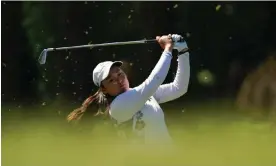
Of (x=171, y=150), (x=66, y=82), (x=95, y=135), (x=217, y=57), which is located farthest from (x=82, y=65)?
(x=171, y=150)

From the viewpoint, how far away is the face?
193 cm

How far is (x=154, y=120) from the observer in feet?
6.15

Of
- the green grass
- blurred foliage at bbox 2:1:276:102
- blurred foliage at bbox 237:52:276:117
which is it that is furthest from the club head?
blurred foliage at bbox 237:52:276:117

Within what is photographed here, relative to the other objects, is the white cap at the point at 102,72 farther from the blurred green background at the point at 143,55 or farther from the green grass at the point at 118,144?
the blurred green background at the point at 143,55

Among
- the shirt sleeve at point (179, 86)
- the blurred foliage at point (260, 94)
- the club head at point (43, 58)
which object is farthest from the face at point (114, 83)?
the blurred foliage at point (260, 94)

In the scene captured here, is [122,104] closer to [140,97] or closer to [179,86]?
[140,97]

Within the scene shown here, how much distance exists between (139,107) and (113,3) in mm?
2342

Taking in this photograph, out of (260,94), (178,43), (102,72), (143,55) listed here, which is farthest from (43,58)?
(260,94)

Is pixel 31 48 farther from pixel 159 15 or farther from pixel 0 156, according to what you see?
pixel 0 156

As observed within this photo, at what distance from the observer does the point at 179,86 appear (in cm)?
202

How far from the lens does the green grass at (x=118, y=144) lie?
190cm

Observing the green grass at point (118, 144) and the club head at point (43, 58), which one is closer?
the green grass at point (118, 144)

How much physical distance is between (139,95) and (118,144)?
0.17 meters

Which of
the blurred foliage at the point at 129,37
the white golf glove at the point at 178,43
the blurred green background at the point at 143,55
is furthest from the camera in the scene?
the blurred foliage at the point at 129,37
